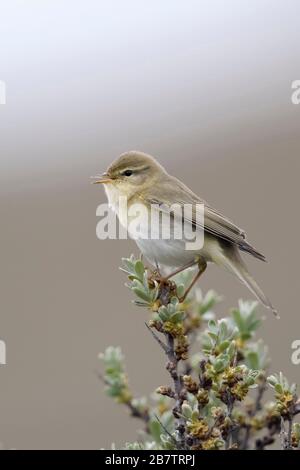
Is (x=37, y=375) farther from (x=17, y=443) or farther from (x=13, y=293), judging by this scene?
(x=13, y=293)

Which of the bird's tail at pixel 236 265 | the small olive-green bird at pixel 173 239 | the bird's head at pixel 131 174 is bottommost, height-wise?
the bird's tail at pixel 236 265

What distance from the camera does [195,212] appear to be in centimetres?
361

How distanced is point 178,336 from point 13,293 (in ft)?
21.8

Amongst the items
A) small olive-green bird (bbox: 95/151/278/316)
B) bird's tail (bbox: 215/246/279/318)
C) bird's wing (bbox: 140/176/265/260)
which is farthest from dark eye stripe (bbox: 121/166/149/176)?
bird's tail (bbox: 215/246/279/318)

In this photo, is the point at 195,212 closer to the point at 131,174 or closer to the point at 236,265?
the point at 236,265

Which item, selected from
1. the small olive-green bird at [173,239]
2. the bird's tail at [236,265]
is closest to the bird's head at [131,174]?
the small olive-green bird at [173,239]

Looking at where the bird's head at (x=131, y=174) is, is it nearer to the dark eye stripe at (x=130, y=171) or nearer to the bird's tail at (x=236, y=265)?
the dark eye stripe at (x=130, y=171)

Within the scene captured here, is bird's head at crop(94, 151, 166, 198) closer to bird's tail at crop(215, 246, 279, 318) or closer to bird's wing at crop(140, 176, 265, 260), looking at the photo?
bird's wing at crop(140, 176, 265, 260)

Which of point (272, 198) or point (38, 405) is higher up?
point (272, 198)

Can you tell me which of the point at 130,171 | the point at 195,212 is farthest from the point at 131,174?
the point at 195,212

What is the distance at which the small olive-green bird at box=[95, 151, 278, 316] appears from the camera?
3455mm

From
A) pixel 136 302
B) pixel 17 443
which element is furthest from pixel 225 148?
pixel 136 302

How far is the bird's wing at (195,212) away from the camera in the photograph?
11.3ft
